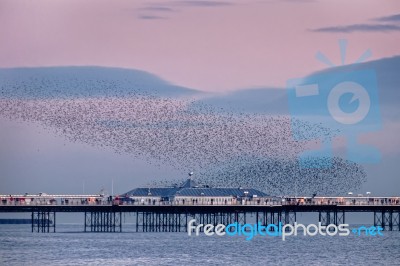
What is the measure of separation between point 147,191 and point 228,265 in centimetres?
8533

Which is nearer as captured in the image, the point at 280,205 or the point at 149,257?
the point at 149,257

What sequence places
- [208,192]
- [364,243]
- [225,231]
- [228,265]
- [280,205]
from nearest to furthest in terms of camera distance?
[228,265] → [364,243] → [280,205] → [225,231] → [208,192]

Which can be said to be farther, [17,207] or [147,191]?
[147,191]

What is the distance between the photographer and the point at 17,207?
137 metres

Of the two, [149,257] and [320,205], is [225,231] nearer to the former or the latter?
[320,205]

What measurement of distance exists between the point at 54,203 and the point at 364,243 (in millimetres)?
34947

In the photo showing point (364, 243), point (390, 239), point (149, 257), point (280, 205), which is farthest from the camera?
point (280, 205)

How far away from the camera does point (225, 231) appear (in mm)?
152125

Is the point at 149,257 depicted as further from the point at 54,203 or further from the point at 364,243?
the point at 54,203

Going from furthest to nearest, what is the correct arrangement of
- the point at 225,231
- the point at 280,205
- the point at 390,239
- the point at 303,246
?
the point at 225,231 < the point at 280,205 < the point at 390,239 < the point at 303,246

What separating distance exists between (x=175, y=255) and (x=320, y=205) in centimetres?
4604

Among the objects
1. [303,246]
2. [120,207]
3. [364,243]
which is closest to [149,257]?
[303,246]

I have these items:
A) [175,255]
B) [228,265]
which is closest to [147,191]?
[175,255]

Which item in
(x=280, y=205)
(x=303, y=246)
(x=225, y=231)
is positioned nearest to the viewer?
(x=303, y=246)
